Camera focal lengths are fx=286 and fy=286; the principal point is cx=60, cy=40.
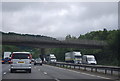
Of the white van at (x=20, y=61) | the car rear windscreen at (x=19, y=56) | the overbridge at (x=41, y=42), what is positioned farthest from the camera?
the overbridge at (x=41, y=42)

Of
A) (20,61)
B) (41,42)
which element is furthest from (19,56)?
(41,42)

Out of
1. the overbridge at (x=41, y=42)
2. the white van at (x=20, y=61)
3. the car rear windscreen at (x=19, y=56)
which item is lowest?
the white van at (x=20, y=61)

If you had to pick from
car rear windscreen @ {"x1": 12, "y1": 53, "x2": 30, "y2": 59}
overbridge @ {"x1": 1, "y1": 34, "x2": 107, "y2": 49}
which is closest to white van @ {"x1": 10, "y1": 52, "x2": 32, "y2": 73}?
car rear windscreen @ {"x1": 12, "y1": 53, "x2": 30, "y2": 59}

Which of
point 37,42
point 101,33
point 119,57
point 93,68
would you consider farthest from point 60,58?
point 93,68

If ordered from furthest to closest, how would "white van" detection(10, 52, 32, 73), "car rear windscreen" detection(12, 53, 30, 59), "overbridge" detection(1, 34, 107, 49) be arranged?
"overbridge" detection(1, 34, 107, 49), "car rear windscreen" detection(12, 53, 30, 59), "white van" detection(10, 52, 32, 73)

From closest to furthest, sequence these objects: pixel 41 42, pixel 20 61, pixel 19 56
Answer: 1. pixel 20 61
2. pixel 19 56
3. pixel 41 42

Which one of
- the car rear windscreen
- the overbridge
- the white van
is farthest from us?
the overbridge

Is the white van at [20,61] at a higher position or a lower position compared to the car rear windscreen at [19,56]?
lower

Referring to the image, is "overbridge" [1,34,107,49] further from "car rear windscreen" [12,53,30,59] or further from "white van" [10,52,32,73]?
"white van" [10,52,32,73]

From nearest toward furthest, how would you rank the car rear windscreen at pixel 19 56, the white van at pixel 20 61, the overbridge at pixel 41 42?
the white van at pixel 20 61 < the car rear windscreen at pixel 19 56 < the overbridge at pixel 41 42

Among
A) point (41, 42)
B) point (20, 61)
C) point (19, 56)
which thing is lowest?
point (20, 61)

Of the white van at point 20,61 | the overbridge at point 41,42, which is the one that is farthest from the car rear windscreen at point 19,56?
the overbridge at point 41,42

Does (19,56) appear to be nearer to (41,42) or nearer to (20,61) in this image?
(20,61)

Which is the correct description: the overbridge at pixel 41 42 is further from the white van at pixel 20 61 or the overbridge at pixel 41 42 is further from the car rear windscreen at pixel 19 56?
the white van at pixel 20 61
